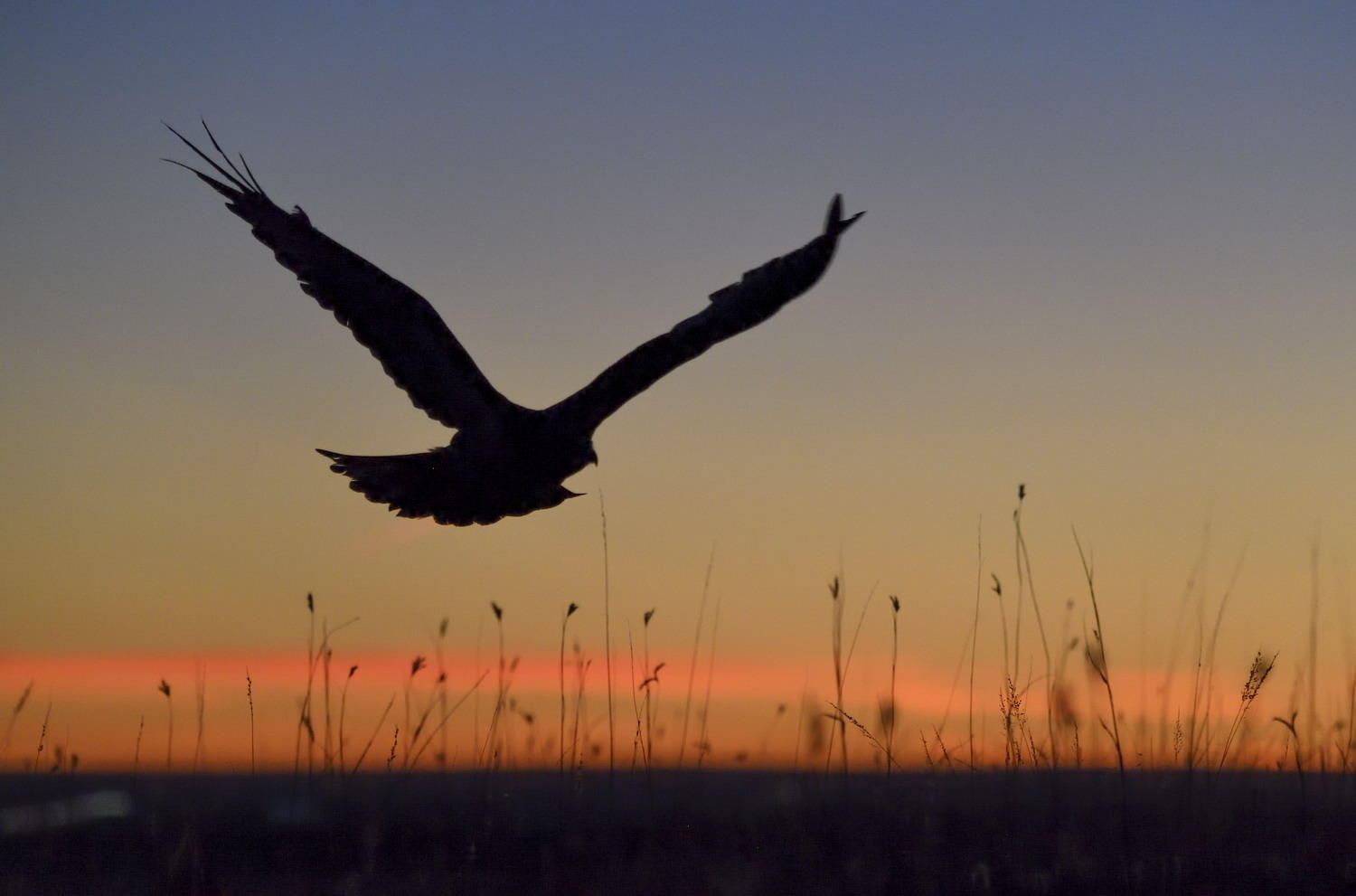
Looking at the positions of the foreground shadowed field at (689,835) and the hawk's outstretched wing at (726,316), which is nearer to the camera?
the foreground shadowed field at (689,835)

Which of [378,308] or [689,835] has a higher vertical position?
[378,308]

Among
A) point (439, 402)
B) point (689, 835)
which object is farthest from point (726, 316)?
point (689, 835)

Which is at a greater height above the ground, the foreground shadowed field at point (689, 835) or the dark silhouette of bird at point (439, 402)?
the dark silhouette of bird at point (439, 402)

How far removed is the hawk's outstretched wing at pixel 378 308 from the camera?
7.72 m

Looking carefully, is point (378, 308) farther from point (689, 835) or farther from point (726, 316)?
point (689, 835)

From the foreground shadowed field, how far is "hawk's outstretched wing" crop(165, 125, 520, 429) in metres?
2.55

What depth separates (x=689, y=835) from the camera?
19.1 feet

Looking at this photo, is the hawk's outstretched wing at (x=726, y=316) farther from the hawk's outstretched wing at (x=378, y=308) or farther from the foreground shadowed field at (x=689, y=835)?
the foreground shadowed field at (x=689, y=835)

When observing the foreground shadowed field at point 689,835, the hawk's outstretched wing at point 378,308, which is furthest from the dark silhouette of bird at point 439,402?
the foreground shadowed field at point 689,835

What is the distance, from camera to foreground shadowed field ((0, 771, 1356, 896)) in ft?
16.9

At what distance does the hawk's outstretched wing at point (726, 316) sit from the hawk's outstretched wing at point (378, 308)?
95 centimetres

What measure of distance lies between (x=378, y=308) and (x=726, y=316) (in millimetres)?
2130

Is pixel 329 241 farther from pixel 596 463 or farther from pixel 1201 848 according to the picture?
pixel 1201 848

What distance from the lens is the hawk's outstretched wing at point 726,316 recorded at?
720cm
